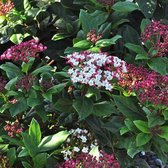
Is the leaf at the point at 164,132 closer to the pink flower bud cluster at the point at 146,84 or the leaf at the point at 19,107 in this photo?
the pink flower bud cluster at the point at 146,84

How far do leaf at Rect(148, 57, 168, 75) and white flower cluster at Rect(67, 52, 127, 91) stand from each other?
290mm

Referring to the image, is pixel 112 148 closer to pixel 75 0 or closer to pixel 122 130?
pixel 122 130

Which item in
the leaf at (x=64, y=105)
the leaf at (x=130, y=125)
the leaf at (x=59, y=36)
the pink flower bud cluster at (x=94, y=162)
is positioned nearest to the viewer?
the pink flower bud cluster at (x=94, y=162)

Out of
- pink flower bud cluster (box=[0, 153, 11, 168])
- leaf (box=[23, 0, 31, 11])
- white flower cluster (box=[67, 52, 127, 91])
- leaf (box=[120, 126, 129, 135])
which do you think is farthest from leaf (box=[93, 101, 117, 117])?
leaf (box=[23, 0, 31, 11])

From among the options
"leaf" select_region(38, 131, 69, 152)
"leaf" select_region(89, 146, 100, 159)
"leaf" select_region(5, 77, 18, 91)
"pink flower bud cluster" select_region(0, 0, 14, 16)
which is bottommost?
"leaf" select_region(89, 146, 100, 159)

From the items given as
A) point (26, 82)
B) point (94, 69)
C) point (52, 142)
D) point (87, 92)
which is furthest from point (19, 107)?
point (94, 69)

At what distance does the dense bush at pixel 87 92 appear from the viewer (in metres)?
2.42

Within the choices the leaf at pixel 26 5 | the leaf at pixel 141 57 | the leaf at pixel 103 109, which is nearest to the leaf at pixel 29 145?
the leaf at pixel 103 109

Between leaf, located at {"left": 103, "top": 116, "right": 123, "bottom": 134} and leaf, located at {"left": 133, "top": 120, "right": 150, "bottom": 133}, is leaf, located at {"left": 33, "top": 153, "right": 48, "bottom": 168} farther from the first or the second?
leaf, located at {"left": 133, "top": 120, "right": 150, "bottom": 133}

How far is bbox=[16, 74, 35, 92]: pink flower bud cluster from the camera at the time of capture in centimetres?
249

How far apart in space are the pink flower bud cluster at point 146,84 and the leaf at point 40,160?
56cm

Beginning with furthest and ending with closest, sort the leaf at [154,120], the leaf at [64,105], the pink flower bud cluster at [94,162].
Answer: the leaf at [64,105], the leaf at [154,120], the pink flower bud cluster at [94,162]

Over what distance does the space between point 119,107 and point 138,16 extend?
108 cm

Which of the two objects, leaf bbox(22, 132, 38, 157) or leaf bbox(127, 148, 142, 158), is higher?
leaf bbox(22, 132, 38, 157)
